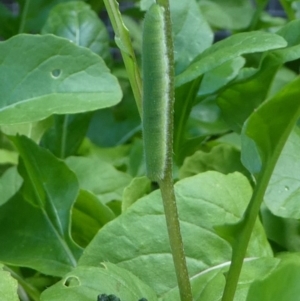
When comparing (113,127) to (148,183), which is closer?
(148,183)

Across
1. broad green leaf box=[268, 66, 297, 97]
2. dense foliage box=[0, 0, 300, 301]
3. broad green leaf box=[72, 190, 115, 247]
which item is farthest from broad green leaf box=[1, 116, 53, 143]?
broad green leaf box=[268, 66, 297, 97]

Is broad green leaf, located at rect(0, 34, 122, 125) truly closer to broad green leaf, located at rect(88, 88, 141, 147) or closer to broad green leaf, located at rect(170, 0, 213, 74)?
broad green leaf, located at rect(170, 0, 213, 74)

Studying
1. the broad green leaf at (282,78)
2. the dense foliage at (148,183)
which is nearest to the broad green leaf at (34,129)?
the dense foliage at (148,183)

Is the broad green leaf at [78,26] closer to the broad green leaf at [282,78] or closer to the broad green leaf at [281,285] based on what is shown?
the broad green leaf at [282,78]

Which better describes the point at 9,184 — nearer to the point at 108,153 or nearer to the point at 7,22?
the point at 108,153

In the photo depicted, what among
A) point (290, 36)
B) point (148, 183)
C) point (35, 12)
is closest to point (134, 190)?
point (148, 183)

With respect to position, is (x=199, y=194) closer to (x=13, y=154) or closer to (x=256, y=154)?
(x=256, y=154)
